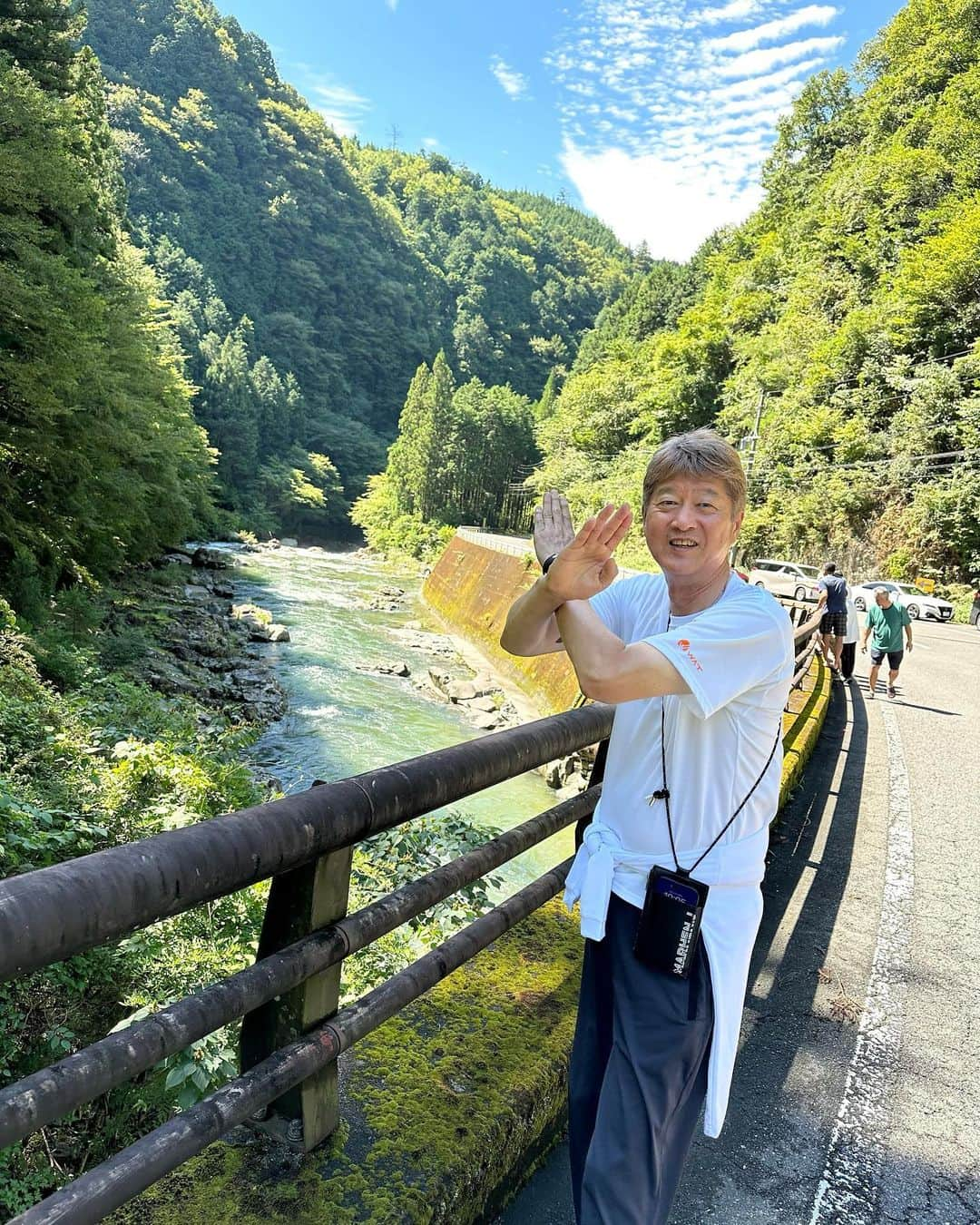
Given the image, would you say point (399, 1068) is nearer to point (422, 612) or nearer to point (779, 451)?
point (422, 612)

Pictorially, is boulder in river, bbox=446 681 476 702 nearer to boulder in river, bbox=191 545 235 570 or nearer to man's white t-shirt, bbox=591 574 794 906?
man's white t-shirt, bbox=591 574 794 906

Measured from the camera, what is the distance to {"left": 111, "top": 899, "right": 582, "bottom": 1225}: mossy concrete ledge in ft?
5.35

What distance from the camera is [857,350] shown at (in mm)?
36531

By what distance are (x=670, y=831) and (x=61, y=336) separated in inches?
594

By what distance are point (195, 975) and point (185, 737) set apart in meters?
6.06

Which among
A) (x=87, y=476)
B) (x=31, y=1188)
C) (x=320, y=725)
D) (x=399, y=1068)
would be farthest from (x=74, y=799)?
(x=87, y=476)

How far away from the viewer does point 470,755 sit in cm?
195

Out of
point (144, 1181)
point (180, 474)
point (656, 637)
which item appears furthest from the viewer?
point (180, 474)

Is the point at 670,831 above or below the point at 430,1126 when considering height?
above

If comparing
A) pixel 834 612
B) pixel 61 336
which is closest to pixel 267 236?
pixel 61 336

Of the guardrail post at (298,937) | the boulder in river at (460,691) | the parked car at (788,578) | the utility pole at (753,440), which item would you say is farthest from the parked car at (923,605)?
the guardrail post at (298,937)

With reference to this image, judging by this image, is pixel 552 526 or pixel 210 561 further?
pixel 210 561

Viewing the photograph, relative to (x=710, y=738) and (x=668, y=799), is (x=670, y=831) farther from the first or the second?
(x=710, y=738)

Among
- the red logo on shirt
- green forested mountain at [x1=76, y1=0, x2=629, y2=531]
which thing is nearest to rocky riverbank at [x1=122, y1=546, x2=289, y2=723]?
the red logo on shirt
